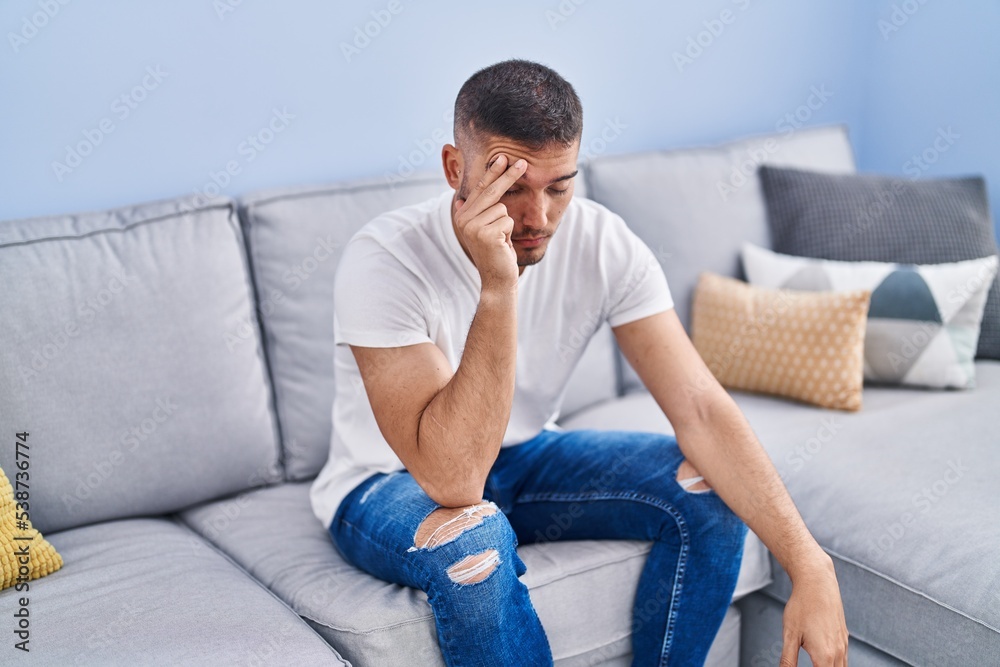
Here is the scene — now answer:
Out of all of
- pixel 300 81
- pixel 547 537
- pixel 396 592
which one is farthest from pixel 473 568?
pixel 300 81

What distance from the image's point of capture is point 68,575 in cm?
138

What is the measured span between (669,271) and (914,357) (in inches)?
21.9

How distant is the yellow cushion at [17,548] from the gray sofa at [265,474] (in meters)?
0.03

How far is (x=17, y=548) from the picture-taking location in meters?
1.35

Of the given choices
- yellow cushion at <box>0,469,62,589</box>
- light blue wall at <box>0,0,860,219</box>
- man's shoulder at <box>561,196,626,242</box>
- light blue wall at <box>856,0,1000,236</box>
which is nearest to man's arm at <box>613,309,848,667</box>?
man's shoulder at <box>561,196,626,242</box>

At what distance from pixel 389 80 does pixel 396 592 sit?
3.90 ft

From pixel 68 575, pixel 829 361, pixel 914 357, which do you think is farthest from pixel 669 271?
pixel 68 575

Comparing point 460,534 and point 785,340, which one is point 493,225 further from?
point 785,340

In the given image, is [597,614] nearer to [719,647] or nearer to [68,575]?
[719,647]

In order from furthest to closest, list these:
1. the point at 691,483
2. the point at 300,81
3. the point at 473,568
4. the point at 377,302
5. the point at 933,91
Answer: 1. the point at 933,91
2. the point at 300,81
3. the point at 691,483
4. the point at 377,302
5. the point at 473,568

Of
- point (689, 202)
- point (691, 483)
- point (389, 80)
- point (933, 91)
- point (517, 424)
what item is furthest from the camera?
point (933, 91)

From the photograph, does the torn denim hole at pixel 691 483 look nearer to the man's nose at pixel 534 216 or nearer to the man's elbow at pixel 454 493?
the man's elbow at pixel 454 493

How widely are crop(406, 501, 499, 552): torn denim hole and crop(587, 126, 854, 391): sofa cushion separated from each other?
0.91 m

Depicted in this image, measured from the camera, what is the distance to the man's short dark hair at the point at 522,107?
4.11 feet
